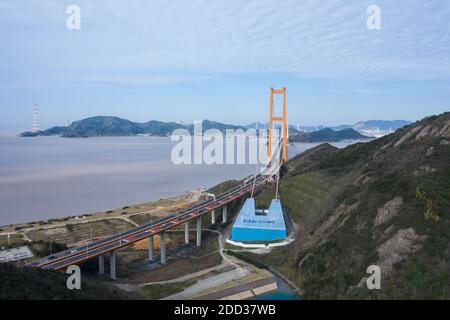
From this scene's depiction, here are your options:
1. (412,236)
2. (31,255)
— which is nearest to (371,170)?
(412,236)

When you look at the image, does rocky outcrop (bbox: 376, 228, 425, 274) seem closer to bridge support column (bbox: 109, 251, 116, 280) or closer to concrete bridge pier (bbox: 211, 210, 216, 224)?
bridge support column (bbox: 109, 251, 116, 280)

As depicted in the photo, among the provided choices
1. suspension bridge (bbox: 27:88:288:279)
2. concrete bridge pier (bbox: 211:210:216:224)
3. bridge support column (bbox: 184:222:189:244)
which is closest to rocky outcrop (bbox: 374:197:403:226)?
suspension bridge (bbox: 27:88:288:279)

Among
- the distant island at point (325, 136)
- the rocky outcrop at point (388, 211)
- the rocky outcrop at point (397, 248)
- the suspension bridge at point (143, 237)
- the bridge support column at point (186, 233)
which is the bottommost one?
the bridge support column at point (186, 233)

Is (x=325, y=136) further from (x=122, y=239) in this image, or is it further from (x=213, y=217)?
(x=122, y=239)

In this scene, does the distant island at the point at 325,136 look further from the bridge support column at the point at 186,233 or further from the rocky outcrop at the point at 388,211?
the rocky outcrop at the point at 388,211

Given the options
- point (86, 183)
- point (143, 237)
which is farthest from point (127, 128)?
point (143, 237)

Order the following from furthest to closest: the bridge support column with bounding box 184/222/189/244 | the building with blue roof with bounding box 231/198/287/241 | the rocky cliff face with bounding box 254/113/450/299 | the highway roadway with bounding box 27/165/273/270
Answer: the bridge support column with bounding box 184/222/189/244, the building with blue roof with bounding box 231/198/287/241, the highway roadway with bounding box 27/165/273/270, the rocky cliff face with bounding box 254/113/450/299

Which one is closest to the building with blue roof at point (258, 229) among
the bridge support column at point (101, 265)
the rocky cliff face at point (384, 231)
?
the rocky cliff face at point (384, 231)

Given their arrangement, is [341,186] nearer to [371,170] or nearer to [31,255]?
[371,170]

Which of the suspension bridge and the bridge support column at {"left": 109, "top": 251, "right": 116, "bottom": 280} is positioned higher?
the suspension bridge
